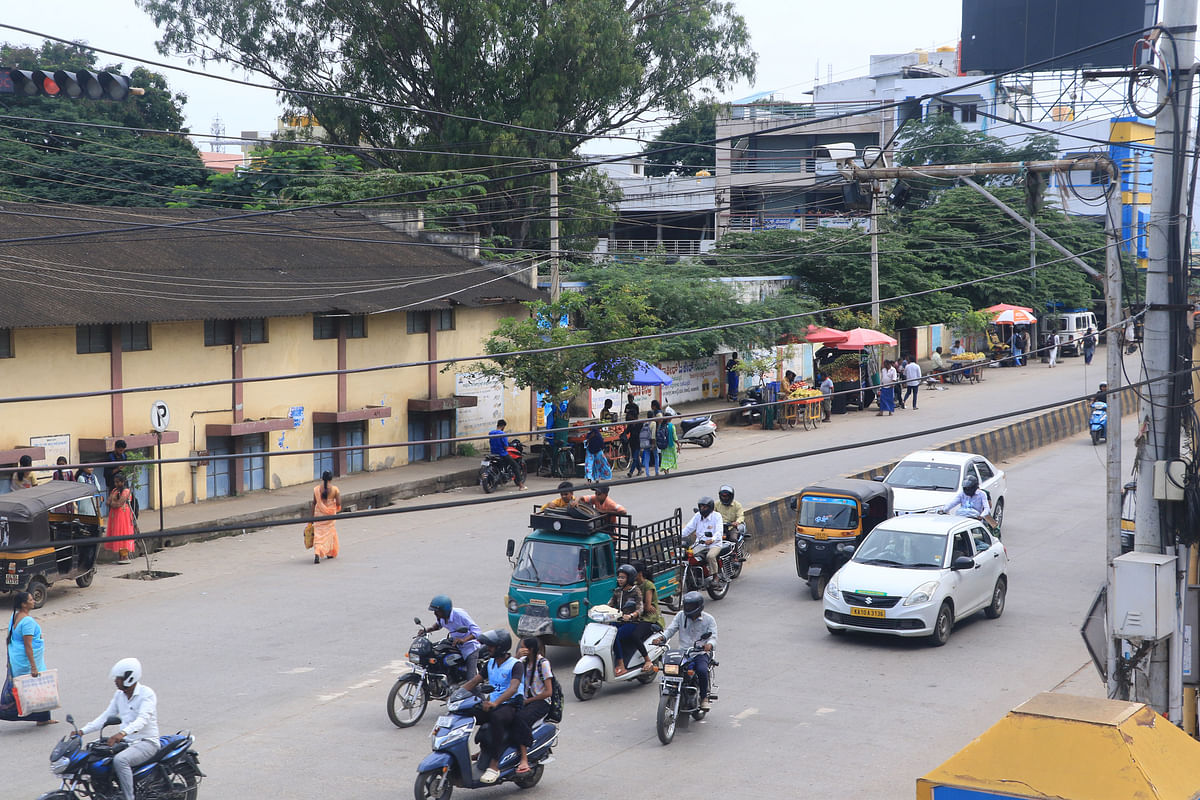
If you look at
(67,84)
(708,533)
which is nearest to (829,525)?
(708,533)

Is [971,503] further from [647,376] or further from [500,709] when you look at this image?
[647,376]

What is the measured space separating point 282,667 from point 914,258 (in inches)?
1582

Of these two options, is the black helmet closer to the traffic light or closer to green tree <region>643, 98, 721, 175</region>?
the traffic light

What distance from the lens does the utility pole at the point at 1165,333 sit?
10.3 m

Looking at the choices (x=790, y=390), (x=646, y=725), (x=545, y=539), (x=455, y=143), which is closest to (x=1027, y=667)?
(x=646, y=725)

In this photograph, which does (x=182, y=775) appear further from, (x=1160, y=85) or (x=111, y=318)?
(x=111, y=318)

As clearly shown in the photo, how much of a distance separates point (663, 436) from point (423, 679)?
15801mm

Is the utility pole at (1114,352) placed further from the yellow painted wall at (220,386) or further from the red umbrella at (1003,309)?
the red umbrella at (1003,309)

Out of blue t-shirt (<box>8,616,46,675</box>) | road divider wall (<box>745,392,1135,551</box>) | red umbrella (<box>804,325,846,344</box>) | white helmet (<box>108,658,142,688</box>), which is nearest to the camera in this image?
white helmet (<box>108,658,142,688</box>)

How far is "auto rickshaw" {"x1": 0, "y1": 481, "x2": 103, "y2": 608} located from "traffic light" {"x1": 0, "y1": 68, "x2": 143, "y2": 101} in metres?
6.11

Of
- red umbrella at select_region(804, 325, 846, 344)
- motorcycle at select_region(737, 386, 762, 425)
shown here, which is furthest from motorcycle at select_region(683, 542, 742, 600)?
red umbrella at select_region(804, 325, 846, 344)

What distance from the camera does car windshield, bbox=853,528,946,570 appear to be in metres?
15.9

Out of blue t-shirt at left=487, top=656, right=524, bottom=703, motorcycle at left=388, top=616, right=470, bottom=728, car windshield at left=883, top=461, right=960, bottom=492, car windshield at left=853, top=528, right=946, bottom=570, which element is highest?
car windshield at left=883, top=461, right=960, bottom=492

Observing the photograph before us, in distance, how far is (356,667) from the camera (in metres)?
14.2
